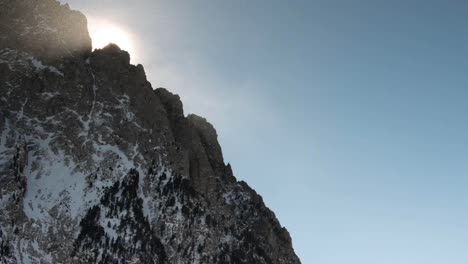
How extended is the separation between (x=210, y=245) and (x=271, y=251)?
101ft

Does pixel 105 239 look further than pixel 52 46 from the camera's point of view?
No

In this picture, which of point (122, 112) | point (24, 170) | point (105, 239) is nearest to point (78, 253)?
point (105, 239)

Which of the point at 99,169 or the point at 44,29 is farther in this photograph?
the point at 44,29

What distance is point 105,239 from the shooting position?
138 m

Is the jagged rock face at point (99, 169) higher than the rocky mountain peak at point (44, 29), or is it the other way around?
the rocky mountain peak at point (44, 29)

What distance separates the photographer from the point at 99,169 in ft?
496

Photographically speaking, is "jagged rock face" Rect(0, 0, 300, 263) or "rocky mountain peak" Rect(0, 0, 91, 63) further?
"rocky mountain peak" Rect(0, 0, 91, 63)

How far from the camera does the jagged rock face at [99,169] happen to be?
136500mm

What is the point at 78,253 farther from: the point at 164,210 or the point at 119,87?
the point at 119,87

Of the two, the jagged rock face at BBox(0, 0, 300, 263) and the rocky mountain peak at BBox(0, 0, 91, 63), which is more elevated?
the rocky mountain peak at BBox(0, 0, 91, 63)

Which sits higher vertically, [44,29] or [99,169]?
[44,29]

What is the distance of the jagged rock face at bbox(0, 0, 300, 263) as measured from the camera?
13650 centimetres

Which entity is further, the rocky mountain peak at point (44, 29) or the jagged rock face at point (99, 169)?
the rocky mountain peak at point (44, 29)

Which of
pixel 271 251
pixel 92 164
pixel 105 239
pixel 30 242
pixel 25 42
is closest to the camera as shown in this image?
pixel 30 242
